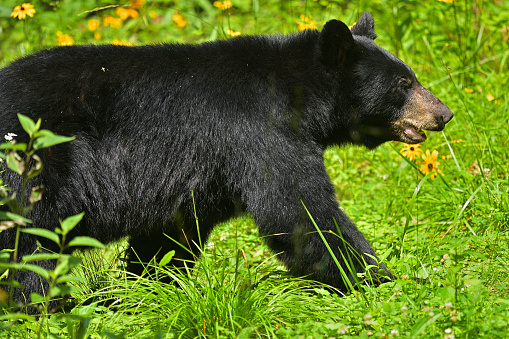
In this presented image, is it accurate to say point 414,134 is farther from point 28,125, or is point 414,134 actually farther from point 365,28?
point 28,125

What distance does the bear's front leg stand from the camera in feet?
11.3

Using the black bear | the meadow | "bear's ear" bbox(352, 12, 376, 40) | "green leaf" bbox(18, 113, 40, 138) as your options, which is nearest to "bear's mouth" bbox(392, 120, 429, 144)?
the meadow

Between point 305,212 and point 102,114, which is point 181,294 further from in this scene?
point 102,114

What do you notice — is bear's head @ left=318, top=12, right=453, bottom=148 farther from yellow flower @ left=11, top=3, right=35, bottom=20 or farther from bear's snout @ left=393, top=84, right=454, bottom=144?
yellow flower @ left=11, top=3, right=35, bottom=20

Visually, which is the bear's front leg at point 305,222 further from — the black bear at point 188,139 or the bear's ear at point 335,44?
the bear's ear at point 335,44

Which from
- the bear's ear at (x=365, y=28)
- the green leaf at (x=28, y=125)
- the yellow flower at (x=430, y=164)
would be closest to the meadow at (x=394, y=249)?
the yellow flower at (x=430, y=164)

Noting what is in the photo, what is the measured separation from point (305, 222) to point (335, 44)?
1.21 meters

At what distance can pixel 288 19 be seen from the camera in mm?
7828

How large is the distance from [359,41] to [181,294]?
2.14 m

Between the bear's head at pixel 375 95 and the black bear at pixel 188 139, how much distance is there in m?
0.03

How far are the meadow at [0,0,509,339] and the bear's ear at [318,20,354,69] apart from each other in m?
0.84

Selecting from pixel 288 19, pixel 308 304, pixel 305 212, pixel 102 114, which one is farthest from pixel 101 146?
pixel 288 19

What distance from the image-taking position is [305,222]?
3.45m

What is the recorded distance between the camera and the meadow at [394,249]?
109 inches
